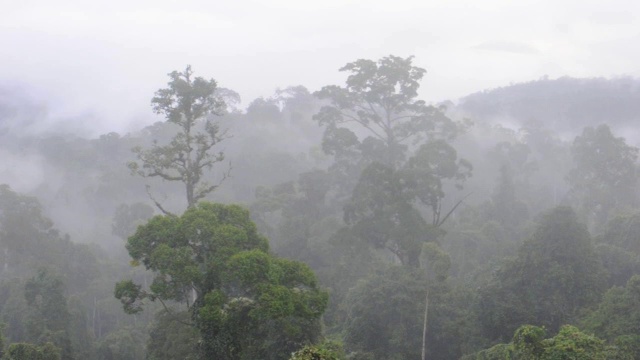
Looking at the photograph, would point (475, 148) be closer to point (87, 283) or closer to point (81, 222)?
point (87, 283)

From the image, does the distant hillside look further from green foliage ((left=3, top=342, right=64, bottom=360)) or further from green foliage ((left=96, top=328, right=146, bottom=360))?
green foliage ((left=3, top=342, right=64, bottom=360))

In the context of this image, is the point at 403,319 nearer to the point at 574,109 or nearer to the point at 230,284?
the point at 230,284

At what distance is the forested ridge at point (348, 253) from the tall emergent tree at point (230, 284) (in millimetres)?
45

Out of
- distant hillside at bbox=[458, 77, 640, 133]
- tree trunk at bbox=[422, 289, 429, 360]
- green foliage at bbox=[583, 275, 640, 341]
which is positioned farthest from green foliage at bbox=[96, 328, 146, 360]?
distant hillside at bbox=[458, 77, 640, 133]

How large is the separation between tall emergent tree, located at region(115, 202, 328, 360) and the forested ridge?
1.8 inches

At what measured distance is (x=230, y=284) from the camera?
1370cm

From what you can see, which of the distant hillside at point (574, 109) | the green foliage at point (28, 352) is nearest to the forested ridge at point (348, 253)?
the green foliage at point (28, 352)

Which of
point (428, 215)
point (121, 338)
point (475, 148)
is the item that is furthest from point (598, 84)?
point (121, 338)

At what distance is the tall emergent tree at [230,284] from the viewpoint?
1282 centimetres

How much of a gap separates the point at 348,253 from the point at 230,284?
1483 cm

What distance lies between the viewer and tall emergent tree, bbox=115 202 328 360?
42.1 feet

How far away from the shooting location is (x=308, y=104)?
7275cm

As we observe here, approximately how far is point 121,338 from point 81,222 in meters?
37.0

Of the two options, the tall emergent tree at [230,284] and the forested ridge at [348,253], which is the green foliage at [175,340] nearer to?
the forested ridge at [348,253]
